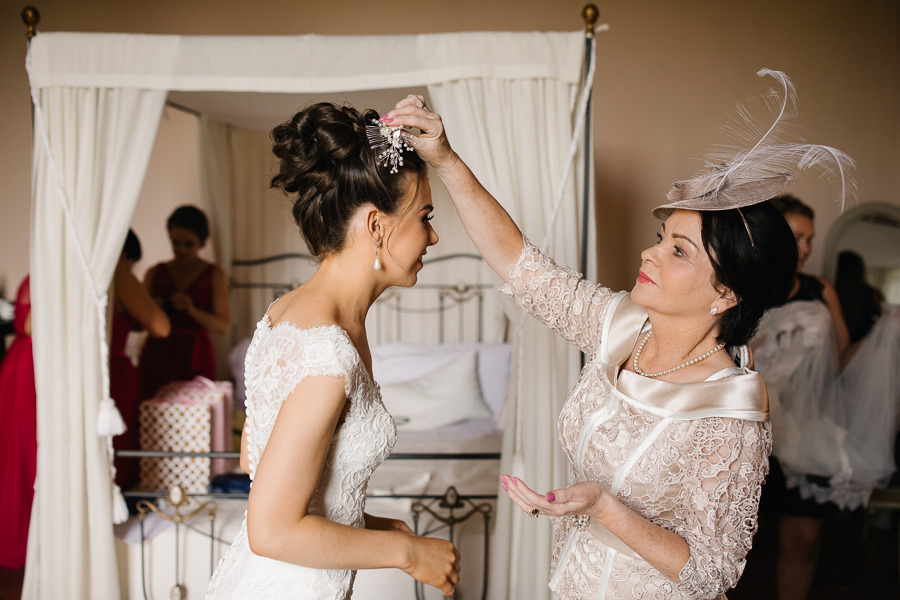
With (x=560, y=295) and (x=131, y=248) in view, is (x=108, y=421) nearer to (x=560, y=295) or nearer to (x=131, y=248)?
(x=131, y=248)

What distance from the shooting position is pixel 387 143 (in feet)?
4.53

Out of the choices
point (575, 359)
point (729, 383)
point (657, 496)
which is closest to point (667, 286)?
point (729, 383)

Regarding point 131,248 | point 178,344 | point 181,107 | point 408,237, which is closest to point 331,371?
point 408,237

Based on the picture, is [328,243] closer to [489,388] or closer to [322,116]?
[322,116]

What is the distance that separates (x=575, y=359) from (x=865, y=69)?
3.33 m

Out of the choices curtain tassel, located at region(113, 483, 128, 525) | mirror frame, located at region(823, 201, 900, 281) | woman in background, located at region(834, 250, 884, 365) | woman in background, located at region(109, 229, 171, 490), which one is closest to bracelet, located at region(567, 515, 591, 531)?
curtain tassel, located at region(113, 483, 128, 525)

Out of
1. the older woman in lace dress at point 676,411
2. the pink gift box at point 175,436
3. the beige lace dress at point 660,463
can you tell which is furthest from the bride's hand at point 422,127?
the pink gift box at point 175,436

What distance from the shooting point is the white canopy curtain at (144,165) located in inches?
97.8

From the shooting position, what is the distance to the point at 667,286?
144 cm

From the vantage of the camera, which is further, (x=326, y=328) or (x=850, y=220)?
(x=850, y=220)

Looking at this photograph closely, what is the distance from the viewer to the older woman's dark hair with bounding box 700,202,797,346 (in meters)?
1.37

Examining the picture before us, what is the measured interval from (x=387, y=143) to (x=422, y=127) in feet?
0.38

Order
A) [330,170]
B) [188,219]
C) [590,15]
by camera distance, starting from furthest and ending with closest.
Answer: [188,219]
[590,15]
[330,170]

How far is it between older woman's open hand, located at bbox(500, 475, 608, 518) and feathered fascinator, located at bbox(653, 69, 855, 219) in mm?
594
